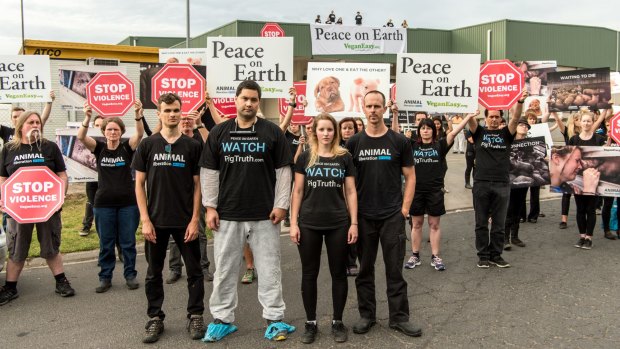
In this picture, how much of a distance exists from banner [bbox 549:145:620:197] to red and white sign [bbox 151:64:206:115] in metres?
5.52

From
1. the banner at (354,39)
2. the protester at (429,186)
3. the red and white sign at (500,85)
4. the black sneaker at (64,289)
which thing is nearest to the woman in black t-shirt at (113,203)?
the black sneaker at (64,289)

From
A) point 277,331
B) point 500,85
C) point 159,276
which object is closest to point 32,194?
point 159,276

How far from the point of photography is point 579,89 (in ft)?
28.8

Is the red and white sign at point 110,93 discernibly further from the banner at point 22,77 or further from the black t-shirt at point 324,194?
the black t-shirt at point 324,194

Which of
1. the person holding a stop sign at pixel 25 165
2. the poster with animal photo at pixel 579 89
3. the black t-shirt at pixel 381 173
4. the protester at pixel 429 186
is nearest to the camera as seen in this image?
the black t-shirt at pixel 381 173

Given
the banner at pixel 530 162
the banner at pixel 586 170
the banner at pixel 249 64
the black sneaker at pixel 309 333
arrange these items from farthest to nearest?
the banner at pixel 530 162, the banner at pixel 586 170, the banner at pixel 249 64, the black sneaker at pixel 309 333

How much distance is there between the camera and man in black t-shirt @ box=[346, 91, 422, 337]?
4453mm

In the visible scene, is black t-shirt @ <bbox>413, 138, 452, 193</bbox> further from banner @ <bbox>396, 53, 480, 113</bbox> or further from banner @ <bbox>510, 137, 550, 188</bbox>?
banner @ <bbox>510, 137, 550, 188</bbox>

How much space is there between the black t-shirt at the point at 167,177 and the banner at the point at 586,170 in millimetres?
5978

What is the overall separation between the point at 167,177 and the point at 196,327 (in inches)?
51.8

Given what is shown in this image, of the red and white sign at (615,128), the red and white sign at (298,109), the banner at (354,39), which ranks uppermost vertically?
the banner at (354,39)

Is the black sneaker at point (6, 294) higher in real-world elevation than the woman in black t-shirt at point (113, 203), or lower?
lower

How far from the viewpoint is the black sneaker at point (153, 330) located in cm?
428

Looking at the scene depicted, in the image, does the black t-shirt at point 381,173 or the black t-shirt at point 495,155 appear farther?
the black t-shirt at point 495,155
